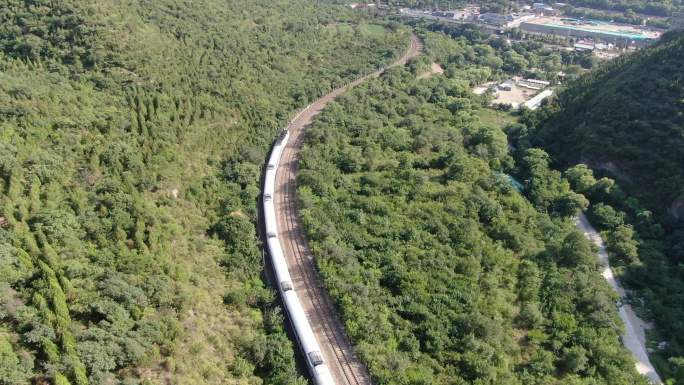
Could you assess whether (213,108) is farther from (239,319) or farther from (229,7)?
(229,7)

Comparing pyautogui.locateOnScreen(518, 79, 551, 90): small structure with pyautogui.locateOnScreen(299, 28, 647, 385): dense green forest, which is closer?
pyautogui.locateOnScreen(299, 28, 647, 385): dense green forest

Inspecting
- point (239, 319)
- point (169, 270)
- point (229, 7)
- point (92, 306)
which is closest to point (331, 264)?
point (239, 319)

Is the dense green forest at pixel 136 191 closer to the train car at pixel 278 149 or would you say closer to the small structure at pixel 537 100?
the train car at pixel 278 149

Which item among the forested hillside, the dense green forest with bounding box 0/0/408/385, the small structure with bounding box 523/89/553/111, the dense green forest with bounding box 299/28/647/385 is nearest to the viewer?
the dense green forest with bounding box 0/0/408/385

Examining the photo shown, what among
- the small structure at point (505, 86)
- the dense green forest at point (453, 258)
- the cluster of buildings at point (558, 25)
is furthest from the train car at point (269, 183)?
the cluster of buildings at point (558, 25)

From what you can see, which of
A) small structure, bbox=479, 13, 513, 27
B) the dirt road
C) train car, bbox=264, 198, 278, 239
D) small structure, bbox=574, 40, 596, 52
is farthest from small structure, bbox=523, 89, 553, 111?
train car, bbox=264, 198, 278, 239

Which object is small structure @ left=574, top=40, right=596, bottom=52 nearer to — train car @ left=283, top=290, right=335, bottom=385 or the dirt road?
the dirt road

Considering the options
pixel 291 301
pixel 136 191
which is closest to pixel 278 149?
pixel 136 191
